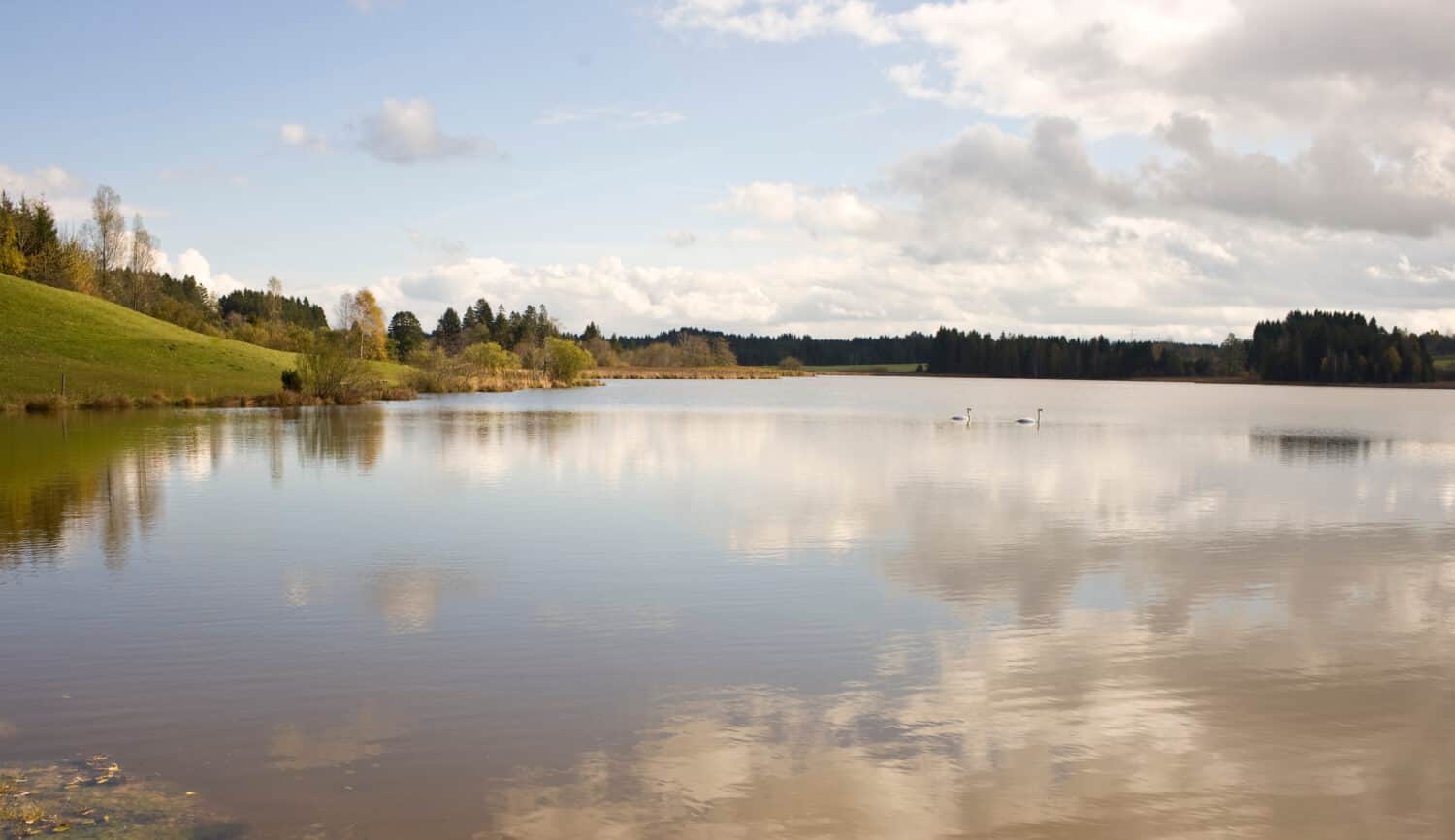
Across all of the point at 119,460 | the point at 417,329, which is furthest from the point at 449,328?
the point at 119,460

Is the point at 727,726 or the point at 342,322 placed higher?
the point at 342,322

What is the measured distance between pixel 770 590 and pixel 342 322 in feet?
427

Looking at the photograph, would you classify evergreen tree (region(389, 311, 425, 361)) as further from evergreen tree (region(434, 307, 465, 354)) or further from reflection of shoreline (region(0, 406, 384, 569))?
reflection of shoreline (region(0, 406, 384, 569))

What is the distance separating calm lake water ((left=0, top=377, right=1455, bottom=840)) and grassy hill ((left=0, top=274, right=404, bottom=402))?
39398mm

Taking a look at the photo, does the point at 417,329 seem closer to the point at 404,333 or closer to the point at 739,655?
the point at 404,333

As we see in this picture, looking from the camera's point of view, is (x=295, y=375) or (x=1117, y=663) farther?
(x=295, y=375)

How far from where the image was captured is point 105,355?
65688 mm

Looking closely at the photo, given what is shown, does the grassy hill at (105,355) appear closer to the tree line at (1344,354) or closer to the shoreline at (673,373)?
the shoreline at (673,373)

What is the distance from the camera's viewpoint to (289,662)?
1058cm

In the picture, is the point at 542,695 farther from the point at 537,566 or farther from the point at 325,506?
the point at 325,506

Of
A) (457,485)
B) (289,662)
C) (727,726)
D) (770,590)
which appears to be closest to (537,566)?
(770,590)

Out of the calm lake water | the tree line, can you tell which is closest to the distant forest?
the tree line

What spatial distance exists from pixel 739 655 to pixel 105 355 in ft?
221

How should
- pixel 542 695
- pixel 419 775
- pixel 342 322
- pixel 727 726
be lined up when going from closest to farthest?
pixel 419 775 < pixel 727 726 < pixel 542 695 < pixel 342 322
